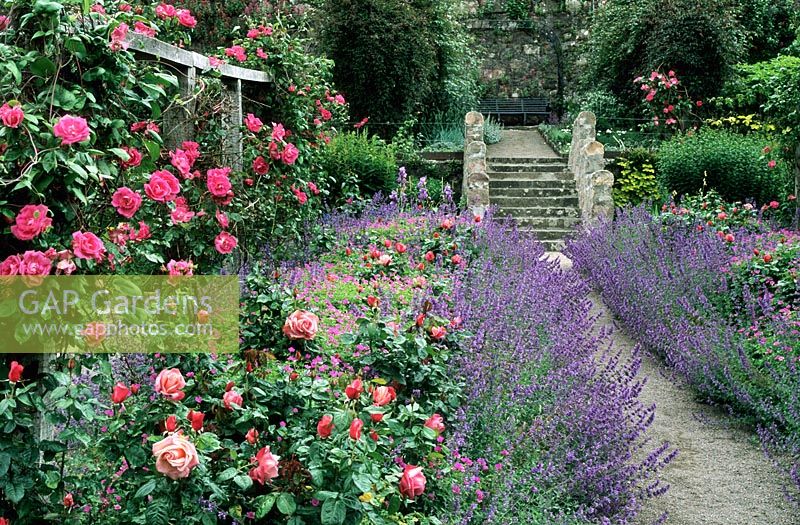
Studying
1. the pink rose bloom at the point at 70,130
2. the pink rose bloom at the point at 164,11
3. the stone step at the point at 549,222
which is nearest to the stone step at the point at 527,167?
the stone step at the point at 549,222

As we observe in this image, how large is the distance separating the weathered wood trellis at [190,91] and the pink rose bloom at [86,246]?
52.9 inches

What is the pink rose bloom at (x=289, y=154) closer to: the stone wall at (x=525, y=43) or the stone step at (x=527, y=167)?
the stone step at (x=527, y=167)

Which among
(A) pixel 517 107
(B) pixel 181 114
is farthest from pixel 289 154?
(A) pixel 517 107

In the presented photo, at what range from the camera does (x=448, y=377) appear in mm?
3416

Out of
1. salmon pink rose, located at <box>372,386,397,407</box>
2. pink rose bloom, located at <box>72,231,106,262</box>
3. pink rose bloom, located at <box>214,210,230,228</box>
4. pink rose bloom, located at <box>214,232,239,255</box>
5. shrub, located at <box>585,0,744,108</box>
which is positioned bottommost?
salmon pink rose, located at <box>372,386,397,407</box>

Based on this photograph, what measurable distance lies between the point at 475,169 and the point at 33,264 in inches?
371

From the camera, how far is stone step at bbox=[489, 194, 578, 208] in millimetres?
11633

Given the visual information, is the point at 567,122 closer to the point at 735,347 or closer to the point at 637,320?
the point at 637,320

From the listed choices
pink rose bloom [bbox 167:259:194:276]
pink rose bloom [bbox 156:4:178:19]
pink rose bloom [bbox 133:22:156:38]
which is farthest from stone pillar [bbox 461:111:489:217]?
pink rose bloom [bbox 167:259:194:276]

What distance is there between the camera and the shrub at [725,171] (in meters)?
10.7

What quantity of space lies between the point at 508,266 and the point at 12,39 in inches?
160

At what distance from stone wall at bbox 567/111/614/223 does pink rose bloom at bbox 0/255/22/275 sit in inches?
347

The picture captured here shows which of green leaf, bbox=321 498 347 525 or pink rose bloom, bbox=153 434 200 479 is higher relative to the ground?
pink rose bloom, bbox=153 434 200 479

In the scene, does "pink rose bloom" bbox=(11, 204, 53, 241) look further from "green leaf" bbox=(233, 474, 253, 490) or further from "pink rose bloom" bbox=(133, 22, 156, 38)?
"pink rose bloom" bbox=(133, 22, 156, 38)
